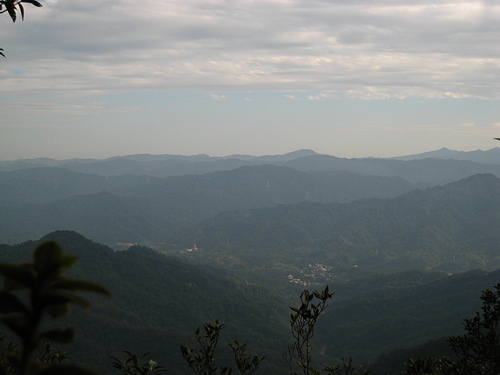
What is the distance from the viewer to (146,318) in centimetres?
18925

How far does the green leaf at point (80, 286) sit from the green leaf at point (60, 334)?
0.39m

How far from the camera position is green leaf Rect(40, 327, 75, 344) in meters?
4.05

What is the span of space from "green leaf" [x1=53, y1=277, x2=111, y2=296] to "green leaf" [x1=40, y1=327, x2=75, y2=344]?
1.29 ft

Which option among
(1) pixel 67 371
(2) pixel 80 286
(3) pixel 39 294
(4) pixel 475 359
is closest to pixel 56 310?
(3) pixel 39 294

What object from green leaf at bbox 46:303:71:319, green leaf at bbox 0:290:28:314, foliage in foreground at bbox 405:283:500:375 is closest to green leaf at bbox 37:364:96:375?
green leaf at bbox 46:303:71:319

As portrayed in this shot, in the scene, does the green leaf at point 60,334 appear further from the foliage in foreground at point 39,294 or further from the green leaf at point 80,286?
the green leaf at point 80,286

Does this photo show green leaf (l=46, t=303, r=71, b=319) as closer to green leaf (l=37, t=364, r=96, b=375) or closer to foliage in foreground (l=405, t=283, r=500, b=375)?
green leaf (l=37, t=364, r=96, b=375)

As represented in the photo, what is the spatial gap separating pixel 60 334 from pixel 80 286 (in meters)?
0.51

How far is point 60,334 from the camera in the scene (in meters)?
4.09

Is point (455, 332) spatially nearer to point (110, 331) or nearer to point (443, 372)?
point (110, 331)

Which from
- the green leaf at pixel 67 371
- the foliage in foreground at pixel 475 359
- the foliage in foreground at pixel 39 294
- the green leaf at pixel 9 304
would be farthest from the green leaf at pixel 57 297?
the foliage in foreground at pixel 475 359

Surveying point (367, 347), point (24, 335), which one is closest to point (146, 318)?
point (367, 347)

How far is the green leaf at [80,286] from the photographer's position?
3.90 m

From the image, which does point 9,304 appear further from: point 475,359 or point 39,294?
point 475,359
